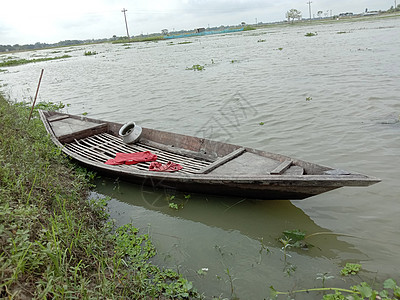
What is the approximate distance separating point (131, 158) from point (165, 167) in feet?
2.78

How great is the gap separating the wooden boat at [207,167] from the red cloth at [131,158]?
104 mm

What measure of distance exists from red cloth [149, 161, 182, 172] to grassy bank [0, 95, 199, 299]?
0.96 meters

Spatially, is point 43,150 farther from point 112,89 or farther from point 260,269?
point 112,89

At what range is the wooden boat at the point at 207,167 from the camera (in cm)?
315

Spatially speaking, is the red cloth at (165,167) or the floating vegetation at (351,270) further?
the red cloth at (165,167)

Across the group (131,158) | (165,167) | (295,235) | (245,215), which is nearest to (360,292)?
(295,235)

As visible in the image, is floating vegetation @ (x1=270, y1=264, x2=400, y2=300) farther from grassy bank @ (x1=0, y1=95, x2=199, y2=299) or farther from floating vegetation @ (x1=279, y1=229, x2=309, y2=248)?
grassy bank @ (x1=0, y1=95, x2=199, y2=299)

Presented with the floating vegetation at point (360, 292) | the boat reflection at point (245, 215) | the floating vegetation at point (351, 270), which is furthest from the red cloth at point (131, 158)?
the floating vegetation at point (351, 270)

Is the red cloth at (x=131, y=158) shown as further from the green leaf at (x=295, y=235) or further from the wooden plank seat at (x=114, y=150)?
the green leaf at (x=295, y=235)

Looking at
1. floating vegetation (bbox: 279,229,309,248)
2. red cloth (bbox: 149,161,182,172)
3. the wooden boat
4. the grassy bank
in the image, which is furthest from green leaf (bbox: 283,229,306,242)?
red cloth (bbox: 149,161,182,172)

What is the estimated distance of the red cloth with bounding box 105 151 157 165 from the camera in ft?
15.9

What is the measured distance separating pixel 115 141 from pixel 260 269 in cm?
421

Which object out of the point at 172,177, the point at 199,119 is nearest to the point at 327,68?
the point at 199,119

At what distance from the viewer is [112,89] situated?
13.3m
